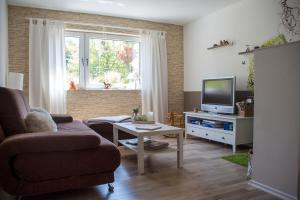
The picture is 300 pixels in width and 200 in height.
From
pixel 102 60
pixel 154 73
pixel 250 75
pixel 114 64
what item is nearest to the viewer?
pixel 250 75

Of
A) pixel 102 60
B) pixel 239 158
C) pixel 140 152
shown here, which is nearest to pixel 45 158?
pixel 140 152

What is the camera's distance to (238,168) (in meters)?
2.86

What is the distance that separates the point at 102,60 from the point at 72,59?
582 millimetres

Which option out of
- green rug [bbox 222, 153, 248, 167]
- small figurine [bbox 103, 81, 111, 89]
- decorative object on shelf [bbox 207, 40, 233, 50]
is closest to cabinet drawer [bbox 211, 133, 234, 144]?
green rug [bbox 222, 153, 248, 167]

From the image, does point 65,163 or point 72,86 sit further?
point 72,86

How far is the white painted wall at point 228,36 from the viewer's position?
143 inches

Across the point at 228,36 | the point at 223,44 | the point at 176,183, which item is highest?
the point at 228,36

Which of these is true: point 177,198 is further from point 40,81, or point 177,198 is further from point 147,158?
point 40,81

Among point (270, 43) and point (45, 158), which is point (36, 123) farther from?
point (270, 43)

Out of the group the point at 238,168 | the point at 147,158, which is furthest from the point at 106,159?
the point at 238,168

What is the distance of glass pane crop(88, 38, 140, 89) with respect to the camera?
481cm

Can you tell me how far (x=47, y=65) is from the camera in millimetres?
4281

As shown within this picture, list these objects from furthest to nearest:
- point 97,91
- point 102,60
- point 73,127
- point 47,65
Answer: point 102,60 < point 97,91 < point 47,65 < point 73,127

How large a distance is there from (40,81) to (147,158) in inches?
94.4
